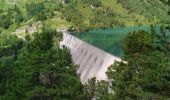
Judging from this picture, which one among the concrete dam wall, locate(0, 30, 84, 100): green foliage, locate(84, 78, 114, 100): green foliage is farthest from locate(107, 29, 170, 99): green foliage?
the concrete dam wall

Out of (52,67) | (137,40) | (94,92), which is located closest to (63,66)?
(52,67)

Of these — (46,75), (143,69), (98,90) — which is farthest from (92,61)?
(143,69)

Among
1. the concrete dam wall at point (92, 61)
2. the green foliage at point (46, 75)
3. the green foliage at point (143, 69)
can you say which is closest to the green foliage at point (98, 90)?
the green foliage at point (46, 75)

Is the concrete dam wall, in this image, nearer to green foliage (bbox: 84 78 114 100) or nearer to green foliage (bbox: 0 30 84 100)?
green foliage (bbox: 84 78 114 100)

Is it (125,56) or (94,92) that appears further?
(94,92)

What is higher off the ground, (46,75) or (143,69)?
(143,69)

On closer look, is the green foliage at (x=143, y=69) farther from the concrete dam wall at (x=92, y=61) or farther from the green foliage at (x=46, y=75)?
the concrete dam wall at (x=92, y=61)

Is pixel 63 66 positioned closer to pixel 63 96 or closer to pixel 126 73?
pixel 63 96

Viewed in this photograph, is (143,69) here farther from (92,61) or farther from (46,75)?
(92,61)

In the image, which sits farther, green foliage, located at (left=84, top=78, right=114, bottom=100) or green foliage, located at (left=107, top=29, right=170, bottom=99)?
green foliage, located at (left=84, top=78, right=114, bottom=100)

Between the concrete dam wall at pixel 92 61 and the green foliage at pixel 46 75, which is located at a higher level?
the green foliage at pixel 46 75

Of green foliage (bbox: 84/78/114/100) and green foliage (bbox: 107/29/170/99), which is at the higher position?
green foliage (bbox: 107/29/170/99)
